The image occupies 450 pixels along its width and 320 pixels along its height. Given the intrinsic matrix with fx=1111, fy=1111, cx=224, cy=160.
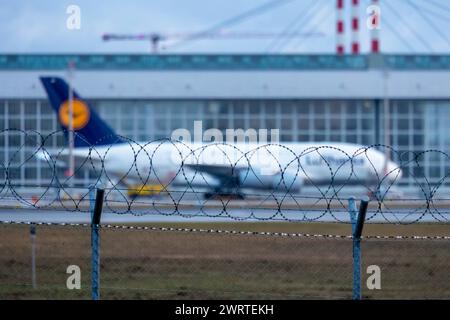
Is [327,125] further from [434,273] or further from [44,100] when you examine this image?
[434,273]

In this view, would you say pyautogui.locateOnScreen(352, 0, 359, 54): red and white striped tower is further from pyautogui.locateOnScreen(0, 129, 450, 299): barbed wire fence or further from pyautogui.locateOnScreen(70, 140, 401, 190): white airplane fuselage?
pyautogui.locateOnScreen(0, 129, 450, 299): barbed wire fence

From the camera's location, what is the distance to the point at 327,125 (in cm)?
6050

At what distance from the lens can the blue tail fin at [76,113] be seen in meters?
53.2

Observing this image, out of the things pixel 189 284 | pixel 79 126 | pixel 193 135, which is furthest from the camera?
pixel 193 135

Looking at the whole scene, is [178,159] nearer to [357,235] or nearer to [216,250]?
[216,250]

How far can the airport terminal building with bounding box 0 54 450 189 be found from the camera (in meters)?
59.3

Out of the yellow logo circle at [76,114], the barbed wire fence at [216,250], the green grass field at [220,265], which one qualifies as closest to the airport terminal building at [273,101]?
the yellow logo circle at [76,114]

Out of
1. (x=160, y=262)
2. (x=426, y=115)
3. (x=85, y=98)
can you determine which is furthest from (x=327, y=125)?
(x=160, y=262)

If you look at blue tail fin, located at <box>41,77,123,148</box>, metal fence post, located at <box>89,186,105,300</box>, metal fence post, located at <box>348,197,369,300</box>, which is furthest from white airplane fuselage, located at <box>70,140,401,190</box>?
metal fence post, located at <box>89,186,105,300</box>

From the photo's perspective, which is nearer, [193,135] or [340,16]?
[193,135]

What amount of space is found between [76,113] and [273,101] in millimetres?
11790

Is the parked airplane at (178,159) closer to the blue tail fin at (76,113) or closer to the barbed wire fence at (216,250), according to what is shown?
the blue tail fin at (76,113)

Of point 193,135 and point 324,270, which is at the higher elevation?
point 193,135
